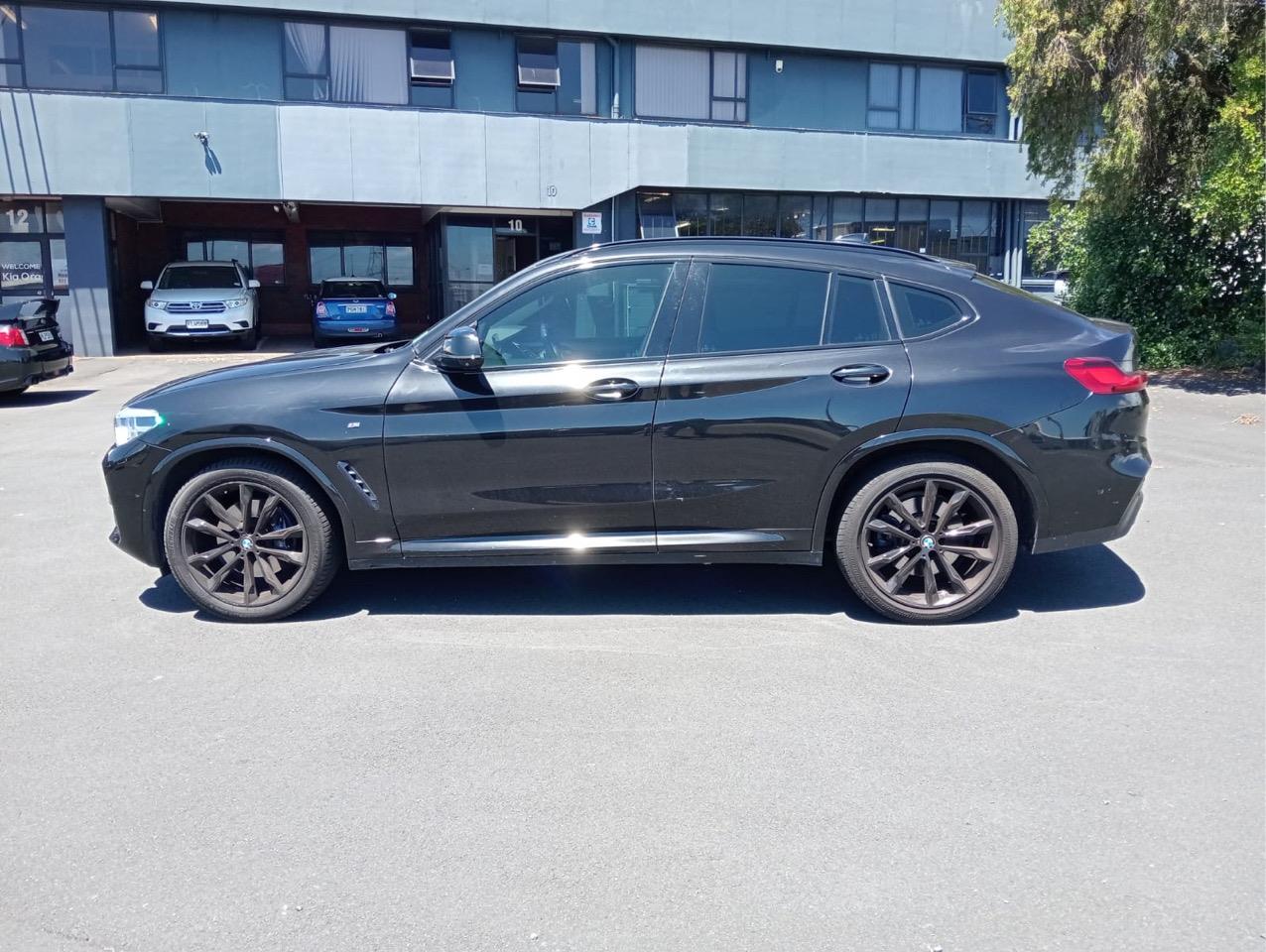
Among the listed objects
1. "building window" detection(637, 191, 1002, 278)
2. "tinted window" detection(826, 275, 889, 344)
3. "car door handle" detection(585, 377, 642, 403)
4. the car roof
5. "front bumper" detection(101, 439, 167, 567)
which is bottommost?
"front bumper" detection(101, 439, 167, 567)

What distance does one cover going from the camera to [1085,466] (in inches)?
202

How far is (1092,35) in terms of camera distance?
544 inches

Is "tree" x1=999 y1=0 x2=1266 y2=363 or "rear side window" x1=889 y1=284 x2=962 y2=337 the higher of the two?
"tree" x1=999 y1=0 x2=1266 y2=363

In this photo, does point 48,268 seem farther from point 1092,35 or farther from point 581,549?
point 581,549

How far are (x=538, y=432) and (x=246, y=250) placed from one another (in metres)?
26.9

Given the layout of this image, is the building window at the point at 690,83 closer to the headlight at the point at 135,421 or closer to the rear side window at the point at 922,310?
the rear side window at the point at 922,310

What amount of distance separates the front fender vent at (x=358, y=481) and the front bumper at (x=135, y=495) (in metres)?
0.89

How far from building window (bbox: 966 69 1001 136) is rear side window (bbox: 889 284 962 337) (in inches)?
938

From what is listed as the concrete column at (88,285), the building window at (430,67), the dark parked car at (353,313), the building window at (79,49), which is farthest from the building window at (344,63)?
the concrete column at (88,285)

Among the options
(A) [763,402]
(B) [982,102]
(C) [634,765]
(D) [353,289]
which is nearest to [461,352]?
(A) [763,402]

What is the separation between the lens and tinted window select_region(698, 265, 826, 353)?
17.1 ft

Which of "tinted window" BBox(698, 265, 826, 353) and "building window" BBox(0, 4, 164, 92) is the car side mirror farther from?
"building window" BBox(0, 4, 164, 92)

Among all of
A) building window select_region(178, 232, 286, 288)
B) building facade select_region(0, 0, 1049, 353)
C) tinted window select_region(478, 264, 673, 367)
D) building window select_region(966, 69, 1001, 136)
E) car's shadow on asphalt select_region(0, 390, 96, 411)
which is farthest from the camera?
building window select_region(178, 232, 286, 288)

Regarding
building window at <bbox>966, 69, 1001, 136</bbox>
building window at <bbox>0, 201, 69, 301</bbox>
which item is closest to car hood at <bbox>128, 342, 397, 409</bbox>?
building window at <bbox>0, 201, 69, 301</bbox>
